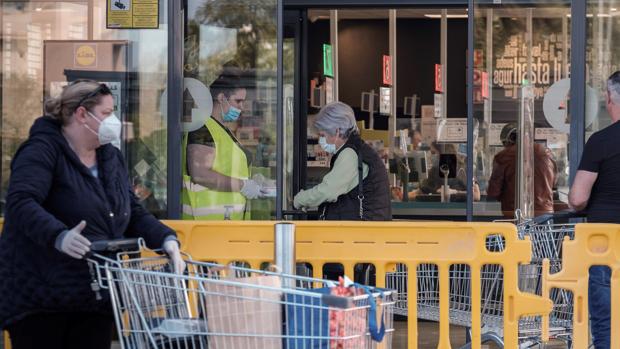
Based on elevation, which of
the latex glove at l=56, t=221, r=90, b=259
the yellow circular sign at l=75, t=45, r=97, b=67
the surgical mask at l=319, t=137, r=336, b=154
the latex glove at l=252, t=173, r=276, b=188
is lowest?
the latex glove at l=56, t=221, r=90, b=259

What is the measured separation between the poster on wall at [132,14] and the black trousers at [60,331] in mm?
3537

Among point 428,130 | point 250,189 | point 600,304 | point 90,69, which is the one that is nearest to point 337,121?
point 250,189

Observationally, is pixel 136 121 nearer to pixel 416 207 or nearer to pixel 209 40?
pixel 209 40

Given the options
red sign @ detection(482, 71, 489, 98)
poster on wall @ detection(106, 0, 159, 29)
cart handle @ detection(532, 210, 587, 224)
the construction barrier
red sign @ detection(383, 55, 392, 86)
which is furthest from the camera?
red sign @ detection(383, 55, 392, 86)

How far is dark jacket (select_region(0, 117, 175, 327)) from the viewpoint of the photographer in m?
4.10

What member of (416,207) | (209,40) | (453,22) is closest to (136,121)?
(209,40)

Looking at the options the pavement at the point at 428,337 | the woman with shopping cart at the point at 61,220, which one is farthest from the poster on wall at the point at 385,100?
the woman with shopping cart at the point at 61,220

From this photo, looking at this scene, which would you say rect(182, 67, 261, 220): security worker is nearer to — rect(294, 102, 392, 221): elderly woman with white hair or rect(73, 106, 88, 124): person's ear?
rect(294, 102, 392, 221): elderly woman with white hair

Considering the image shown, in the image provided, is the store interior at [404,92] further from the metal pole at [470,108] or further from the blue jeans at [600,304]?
the blue jeans at [600,304]

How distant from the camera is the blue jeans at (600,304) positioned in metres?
5.79

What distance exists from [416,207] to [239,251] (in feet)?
19.9

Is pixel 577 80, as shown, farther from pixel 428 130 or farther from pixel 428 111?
pixel 428 111

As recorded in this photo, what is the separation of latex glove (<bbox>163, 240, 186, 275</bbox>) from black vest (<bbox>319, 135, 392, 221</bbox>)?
8.99 feet

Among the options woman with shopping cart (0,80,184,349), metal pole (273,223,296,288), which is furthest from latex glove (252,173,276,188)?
woman with shopping cart (0,80,184,349)
